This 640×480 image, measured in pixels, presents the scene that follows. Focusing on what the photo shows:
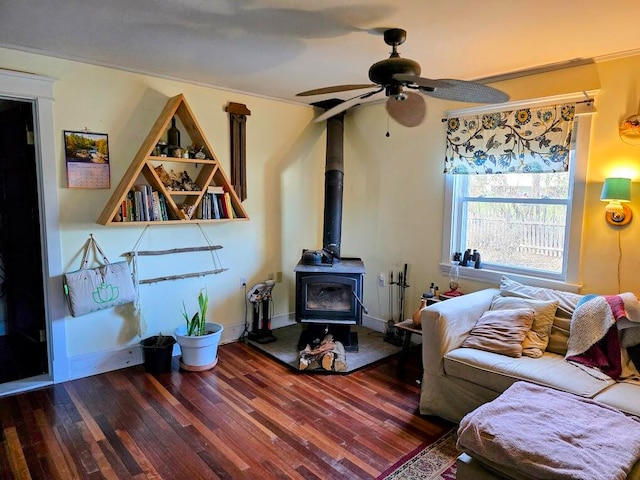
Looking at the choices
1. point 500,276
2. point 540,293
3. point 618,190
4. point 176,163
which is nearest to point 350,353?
point 500,276

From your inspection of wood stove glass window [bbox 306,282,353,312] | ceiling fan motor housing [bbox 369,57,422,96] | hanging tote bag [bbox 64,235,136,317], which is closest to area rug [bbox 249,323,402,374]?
wood stove glass window [bbox 306,282,353,312]

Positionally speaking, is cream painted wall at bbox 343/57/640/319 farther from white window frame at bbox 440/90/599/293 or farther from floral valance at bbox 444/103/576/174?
floral valance at bbox 444/103/576/174

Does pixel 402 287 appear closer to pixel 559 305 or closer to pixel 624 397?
pixel 559 305

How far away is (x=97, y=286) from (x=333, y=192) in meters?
2.25

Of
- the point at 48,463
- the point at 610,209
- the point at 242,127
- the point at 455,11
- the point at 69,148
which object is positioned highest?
the point at 455,11

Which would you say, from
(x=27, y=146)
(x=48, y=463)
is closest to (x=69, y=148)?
(x=27, y=146)

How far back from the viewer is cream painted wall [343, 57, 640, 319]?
2.83 meters

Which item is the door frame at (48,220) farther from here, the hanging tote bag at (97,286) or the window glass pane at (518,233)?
the window glass pane at (518,233)

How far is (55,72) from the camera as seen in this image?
3.03 m

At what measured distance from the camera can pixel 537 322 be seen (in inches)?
110

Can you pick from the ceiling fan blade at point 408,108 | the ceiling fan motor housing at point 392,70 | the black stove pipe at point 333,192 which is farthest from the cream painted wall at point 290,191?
the ceiling fan motor housing at point 392,70

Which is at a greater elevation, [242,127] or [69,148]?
[242,127]

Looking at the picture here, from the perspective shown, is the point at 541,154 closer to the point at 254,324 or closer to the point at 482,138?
the point at 482,138

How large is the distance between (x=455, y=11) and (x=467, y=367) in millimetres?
2053
